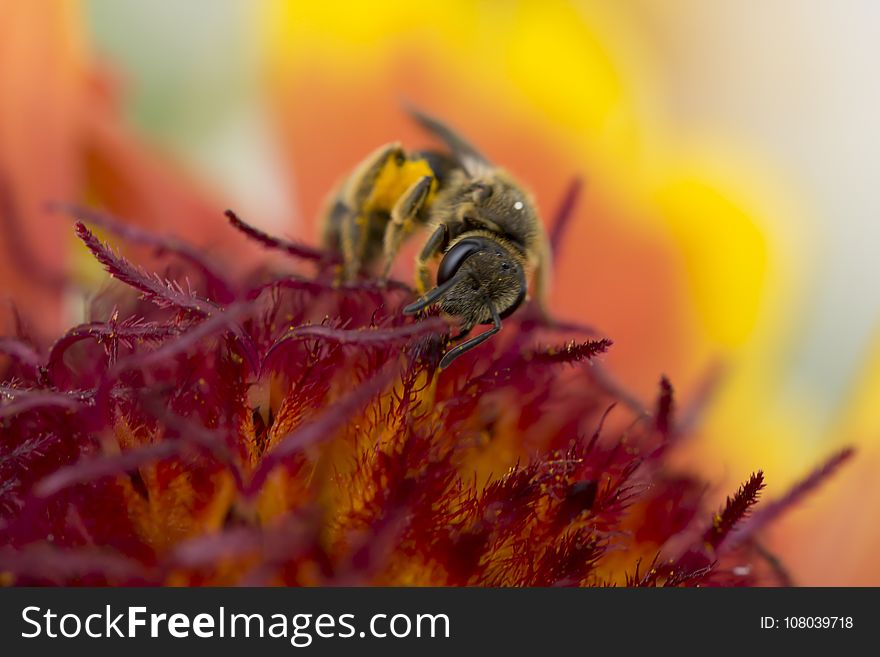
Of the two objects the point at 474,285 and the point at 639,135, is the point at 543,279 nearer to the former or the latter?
the point at 474,285

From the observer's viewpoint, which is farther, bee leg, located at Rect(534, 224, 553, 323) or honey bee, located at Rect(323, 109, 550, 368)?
bee leg, located at Rect(534, 224, 553, 323)

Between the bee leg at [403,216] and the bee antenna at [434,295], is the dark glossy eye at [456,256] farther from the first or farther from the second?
the bee leg at [403,216]

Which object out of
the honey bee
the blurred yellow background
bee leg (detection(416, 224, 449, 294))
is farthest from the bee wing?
the blurred yellow background

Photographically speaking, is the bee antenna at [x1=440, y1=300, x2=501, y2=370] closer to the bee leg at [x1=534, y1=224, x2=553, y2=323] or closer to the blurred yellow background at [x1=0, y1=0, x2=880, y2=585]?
the bee leg at [x1=534, y1=224, x2=553, y2=323]

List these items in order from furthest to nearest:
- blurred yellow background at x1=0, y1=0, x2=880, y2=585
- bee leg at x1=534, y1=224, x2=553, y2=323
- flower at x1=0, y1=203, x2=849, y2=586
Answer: blurred yellow background at x1=0, y1=0, x2=880, y2=585 < bee leg at x1=534, y1=224, x2=553, y2=323 < flower at x1=0, y1=203, x2=849, y2=586

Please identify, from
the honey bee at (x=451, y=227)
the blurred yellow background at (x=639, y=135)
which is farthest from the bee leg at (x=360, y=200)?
the blurred yellow background at (x=639, y=135)

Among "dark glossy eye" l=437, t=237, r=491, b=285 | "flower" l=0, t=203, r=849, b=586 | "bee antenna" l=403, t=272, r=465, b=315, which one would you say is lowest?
"flower" l=0, t=203, r=849, b=586
